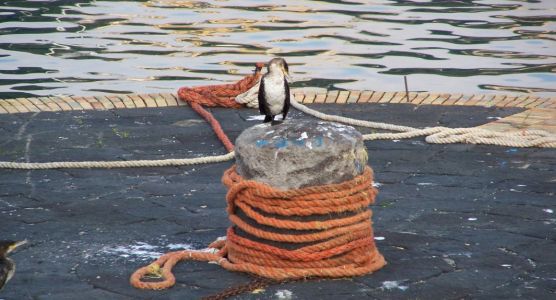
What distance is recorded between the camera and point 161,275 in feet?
15.8

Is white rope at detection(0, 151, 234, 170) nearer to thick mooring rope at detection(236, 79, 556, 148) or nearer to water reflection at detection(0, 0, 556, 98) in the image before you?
thick mooring rope at detection(236, 79, 556, 148)

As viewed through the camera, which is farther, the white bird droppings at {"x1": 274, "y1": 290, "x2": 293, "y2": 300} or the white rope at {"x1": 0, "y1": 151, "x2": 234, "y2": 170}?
the white rope at {"x1": 0, "y1": 151, "x2": 234, "y2": 170}

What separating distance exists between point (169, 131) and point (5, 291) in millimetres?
3539

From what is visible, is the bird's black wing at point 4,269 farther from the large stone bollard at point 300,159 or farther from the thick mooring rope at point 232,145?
the thick mooring rope at point 232,145

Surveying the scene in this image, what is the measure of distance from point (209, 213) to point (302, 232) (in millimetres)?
1215

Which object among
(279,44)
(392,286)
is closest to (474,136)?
(392,286)

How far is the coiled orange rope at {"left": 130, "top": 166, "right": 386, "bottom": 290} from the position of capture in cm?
468

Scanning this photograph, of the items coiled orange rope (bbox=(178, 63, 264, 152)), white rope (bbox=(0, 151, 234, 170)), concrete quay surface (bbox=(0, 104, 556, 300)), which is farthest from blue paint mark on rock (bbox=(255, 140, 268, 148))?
coiled orange rope (bbox=(178, 63, 264, 152))

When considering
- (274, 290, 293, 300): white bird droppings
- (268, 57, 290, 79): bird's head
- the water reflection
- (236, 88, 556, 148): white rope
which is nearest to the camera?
(274, 290, 293, 300): white bird droppings

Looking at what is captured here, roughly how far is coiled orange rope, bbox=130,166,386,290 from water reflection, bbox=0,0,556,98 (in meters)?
6.38

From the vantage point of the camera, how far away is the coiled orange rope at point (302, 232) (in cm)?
468

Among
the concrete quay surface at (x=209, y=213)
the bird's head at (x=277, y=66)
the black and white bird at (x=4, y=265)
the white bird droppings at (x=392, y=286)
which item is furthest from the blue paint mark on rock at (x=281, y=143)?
the black and white bird at (x=4, y=265)

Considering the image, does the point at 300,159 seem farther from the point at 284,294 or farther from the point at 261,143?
the point at 284,294

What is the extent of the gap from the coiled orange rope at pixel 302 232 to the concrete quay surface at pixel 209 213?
0.07 meters
